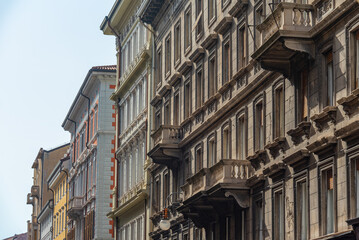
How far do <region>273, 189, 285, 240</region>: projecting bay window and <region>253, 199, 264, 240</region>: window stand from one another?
1.71m

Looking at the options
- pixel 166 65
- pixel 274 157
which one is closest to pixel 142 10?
pixel 166 65

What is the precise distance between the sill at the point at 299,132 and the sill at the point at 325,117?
637 millimetres

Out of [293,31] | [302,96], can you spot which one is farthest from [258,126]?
[293,31]

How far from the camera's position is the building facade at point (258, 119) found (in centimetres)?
2686

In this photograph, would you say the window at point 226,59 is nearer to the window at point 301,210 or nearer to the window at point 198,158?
the window at point 198,158

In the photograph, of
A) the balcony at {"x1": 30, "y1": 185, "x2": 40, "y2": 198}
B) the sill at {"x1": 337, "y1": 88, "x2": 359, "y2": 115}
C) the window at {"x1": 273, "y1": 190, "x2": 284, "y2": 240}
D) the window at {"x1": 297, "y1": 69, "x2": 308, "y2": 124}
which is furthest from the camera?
the balcony at {"x1": 30, "y1": 185, "x2": 40, "y2": 198}

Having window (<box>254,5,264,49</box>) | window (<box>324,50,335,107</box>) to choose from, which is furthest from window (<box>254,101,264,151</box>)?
window (<box>324,50,335,107</box>)

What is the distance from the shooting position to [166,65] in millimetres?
51875

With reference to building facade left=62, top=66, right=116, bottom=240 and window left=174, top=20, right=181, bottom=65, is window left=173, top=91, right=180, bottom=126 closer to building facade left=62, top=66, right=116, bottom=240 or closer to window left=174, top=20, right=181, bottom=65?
window left=174, top=20, right=181, bottom=65

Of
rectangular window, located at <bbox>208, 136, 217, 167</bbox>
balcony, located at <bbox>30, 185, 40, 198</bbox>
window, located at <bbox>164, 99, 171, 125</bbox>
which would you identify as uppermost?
balcony, located at <bbox>30, 185, 40, 198</bbox>

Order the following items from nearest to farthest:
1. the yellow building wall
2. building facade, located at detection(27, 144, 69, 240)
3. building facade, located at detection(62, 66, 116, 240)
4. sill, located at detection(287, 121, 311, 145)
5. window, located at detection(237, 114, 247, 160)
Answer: sill, located at detection(287, 121, 311, 145), window, located at detection(237, 114, 247, 160), building facade, located at detection(62, 66, 116, 240), the yellow building wall, building facade, located at detection(27, 144, 69, 240)

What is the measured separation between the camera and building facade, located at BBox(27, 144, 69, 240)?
421ft

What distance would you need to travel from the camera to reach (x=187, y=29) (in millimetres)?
47406

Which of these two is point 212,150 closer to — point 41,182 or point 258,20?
point 258,20
